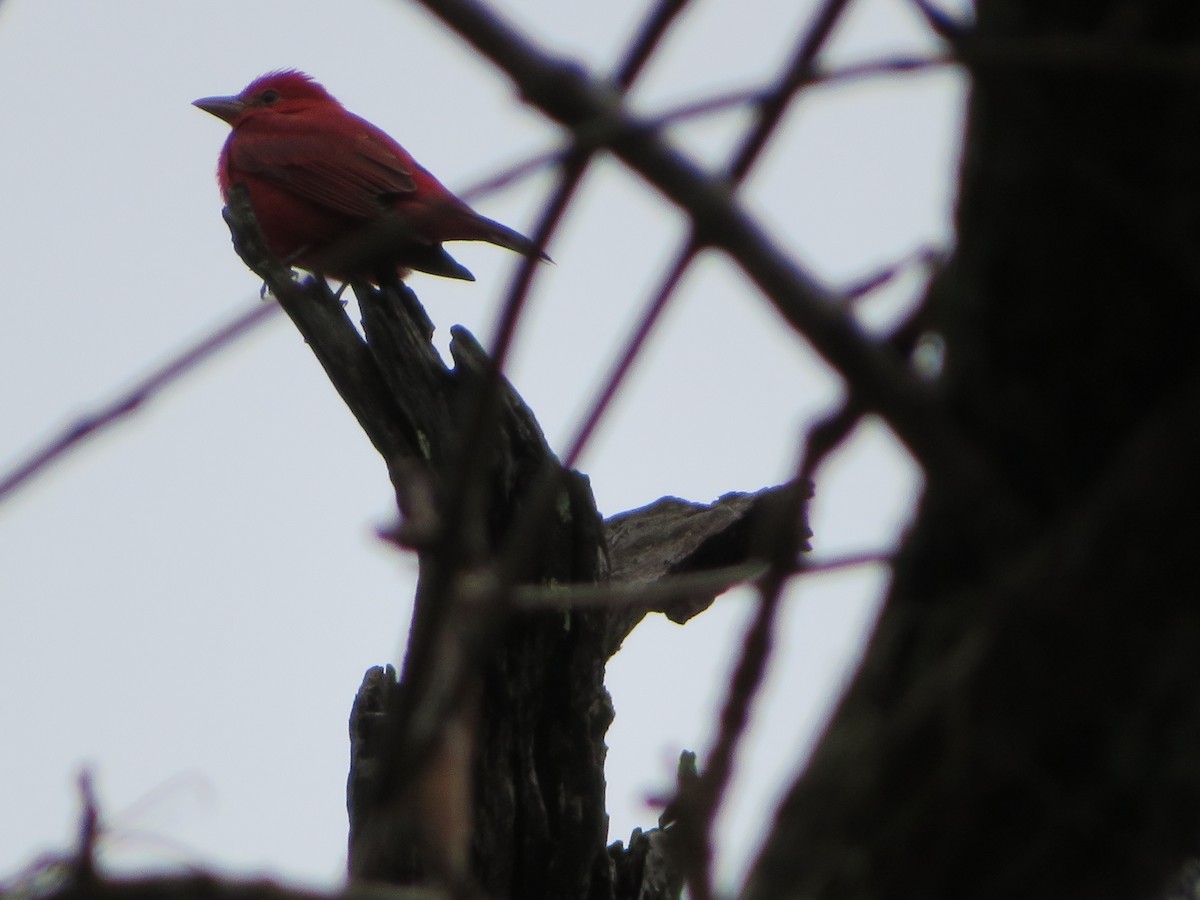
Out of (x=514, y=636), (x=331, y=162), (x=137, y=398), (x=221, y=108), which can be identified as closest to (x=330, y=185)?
(x=331, y=162)

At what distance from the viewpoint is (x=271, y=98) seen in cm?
902

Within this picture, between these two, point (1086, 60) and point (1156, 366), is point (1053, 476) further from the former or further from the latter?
point (1086, 60)

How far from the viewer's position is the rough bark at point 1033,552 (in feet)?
3.85

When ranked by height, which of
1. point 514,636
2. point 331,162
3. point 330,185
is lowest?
point 514,636

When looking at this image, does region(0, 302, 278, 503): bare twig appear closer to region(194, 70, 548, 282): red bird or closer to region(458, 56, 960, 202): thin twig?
region(458, 56, 960, 202): thin twig

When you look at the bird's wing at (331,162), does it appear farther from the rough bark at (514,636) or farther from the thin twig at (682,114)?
the thin twig at (682,114)

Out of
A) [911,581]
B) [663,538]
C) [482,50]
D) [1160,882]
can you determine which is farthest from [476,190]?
[663,538]

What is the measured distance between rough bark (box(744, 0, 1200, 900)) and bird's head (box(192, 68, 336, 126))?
7849mm

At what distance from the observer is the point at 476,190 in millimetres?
1208

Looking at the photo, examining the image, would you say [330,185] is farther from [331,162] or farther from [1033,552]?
[1033,552]

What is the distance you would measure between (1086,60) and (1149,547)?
0.39m

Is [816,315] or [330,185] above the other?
[330,185]

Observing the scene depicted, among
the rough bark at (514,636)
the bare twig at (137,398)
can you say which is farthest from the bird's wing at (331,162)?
the bare twig at (137,398)

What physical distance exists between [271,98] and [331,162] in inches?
65.2
